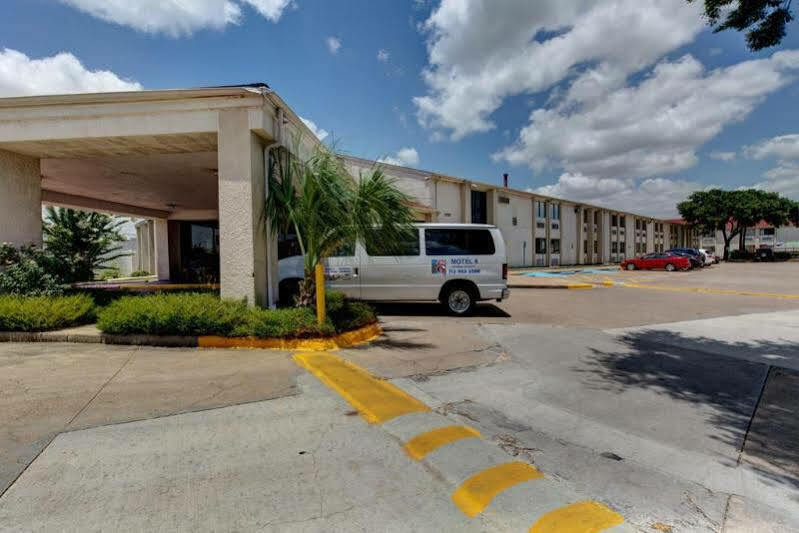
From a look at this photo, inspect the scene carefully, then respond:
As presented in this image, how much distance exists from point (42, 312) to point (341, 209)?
5.27 m

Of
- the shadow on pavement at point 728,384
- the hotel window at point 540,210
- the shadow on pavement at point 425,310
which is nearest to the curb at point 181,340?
the shadow on pavement at point 425,310

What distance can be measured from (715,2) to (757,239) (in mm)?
101462

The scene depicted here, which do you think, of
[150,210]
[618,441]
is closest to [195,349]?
[618,441]

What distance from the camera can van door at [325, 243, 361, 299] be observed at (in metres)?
9.22

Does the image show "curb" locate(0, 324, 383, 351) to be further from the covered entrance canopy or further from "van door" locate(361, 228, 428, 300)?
"van door" locate(361, 228, 428, 300)

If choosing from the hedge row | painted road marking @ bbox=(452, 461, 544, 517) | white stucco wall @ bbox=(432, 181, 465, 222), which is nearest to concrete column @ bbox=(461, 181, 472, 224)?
white stucco wall @ bbox=(432, 181, 465, 222)

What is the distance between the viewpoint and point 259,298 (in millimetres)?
7367

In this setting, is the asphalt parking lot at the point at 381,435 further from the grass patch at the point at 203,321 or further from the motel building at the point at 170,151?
the motel building at the point at 170,151

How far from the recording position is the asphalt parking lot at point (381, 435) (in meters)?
A: 2.45

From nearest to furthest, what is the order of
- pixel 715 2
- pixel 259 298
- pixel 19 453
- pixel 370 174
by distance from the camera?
1. pixel 19 453
2. pixel 715 2
3. pixel 370 174
4. pixel 259 298

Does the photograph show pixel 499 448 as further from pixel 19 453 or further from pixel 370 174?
pixel 370 174

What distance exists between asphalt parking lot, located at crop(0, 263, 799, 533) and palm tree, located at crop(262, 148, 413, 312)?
1871 millimetres

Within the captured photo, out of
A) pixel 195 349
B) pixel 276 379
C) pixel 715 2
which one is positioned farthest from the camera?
pixel 195 349

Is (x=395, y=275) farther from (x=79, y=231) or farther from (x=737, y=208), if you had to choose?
(x=737, y=208)
